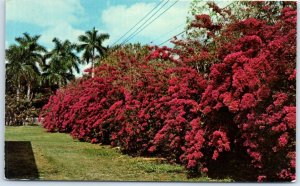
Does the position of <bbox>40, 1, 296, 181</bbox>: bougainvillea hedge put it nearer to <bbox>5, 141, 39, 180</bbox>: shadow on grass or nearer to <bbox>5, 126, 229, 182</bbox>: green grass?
<bbox>5, 126, 229, 182</bbox>: green grass

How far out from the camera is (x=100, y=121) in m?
10.6

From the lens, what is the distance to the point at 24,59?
24.7 feet

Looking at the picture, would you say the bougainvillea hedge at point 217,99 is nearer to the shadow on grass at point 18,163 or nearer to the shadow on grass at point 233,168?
the shadow on grass at point 233,168

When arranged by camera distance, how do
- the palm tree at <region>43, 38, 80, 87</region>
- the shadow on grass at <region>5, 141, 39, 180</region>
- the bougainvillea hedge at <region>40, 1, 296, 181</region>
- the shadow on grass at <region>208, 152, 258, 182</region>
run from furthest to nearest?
1. the palm tree at <region>43, 38, 80, 87</region>
2. the shadow on grass at <region>208, 152, 258, 182</region>
3. the shadow on grass at <region>5, 141, 39, 180</region>
4. the bougainvillea hedge at <region>40, 1, 296, 181</region>

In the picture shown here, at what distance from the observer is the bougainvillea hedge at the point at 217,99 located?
6641 mm

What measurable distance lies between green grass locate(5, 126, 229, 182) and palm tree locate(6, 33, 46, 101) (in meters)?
0.78

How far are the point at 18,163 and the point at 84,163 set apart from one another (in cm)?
132

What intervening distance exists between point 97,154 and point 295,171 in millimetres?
3998

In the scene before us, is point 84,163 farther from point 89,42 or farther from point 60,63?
point 89,42

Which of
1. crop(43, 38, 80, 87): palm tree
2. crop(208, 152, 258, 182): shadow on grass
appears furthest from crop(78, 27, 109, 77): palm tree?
crop(208, 152, 258, 182): shadow on grass

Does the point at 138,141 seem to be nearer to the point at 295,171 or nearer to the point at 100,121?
the point at 100,121

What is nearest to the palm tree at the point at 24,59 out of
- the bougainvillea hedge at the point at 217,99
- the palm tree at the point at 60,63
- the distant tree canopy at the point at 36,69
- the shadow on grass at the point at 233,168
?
the distant tree canopy at the point at 36,69

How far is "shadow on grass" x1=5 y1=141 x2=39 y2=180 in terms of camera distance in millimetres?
6945

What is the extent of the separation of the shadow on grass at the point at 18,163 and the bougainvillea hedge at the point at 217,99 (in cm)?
129
